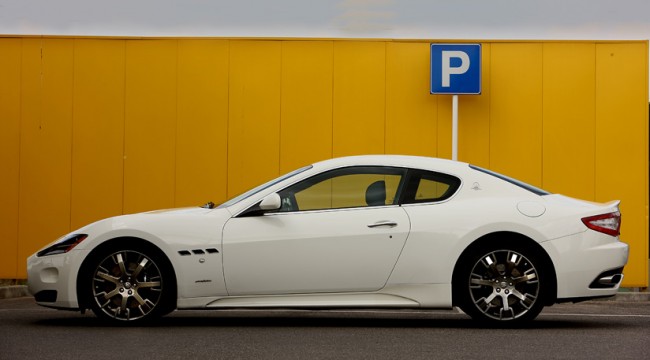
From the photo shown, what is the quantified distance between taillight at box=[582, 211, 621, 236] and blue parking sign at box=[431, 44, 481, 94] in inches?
248

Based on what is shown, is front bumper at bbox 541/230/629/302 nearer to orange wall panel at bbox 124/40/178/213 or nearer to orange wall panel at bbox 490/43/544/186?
orange wall panel at bbox 490/43/544/186

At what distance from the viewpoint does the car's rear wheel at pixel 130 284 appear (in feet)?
31.5

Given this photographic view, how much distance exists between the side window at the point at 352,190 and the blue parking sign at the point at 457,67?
20.0ft

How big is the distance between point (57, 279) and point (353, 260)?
239cm

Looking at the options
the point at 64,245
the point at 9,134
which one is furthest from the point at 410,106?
the point at 64,245

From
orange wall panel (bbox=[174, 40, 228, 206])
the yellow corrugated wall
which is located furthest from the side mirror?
orange wall panel (bbox=[174, 40, 228, 206])

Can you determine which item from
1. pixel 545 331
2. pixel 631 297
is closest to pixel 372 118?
pixel 631 297

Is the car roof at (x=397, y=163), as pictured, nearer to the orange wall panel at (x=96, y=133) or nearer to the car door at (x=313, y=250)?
the car door at (x=313, y=250)

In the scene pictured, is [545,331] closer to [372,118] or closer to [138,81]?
[372,118]

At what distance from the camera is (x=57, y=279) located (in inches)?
385

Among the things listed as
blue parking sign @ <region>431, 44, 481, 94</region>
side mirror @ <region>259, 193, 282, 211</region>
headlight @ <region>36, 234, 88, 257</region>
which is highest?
blue parking sign @ <region>431, 44, 481, 94</region>

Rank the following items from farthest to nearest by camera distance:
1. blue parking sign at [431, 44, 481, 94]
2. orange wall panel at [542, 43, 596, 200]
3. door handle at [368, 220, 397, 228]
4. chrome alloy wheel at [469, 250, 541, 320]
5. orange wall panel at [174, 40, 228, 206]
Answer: orange wall panel at [174, 40, 228, 206]
orange wall panel at [542, 43, 596, 200]
blue parking sign at [431, 44, 481, 94]
door handle at [368, 220, 397, 228]
chrome alloy wheel at [469, 250, 541, 320]

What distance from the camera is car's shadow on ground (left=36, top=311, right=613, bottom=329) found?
979cm

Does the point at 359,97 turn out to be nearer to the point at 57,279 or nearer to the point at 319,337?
the point at 57,279
